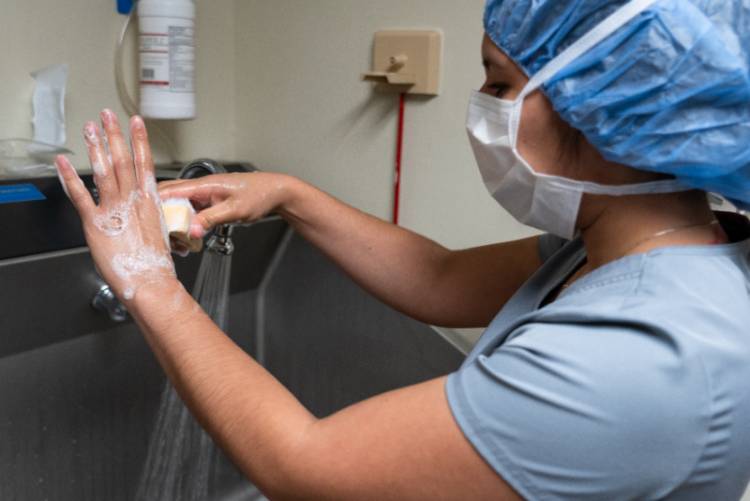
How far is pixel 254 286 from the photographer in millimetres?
1233

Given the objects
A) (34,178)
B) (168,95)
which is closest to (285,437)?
(34,178)

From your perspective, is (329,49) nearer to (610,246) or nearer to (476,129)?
(476,129)

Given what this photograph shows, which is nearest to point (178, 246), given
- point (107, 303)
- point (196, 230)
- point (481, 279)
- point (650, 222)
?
point (196, 230)

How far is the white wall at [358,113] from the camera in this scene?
3.44 ft

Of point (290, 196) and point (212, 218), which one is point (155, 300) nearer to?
point (212, 218)

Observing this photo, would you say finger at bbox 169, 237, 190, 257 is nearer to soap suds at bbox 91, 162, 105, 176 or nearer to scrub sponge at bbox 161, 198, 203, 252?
scrub sponge at bbox 161, 198, 203, 252

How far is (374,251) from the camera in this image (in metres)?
0.91

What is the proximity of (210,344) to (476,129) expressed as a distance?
0.96 feet

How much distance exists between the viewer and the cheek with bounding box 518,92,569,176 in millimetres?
601

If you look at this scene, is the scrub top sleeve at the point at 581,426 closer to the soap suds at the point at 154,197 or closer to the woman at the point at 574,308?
the woman at the point at 574,308

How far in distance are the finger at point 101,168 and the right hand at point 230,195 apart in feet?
0.33

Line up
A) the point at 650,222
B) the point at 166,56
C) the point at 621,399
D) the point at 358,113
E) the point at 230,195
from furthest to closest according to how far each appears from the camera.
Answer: the point at 358,113
the point at 166,56
the point at 230,195
the point at 650,222
the point at 621,399

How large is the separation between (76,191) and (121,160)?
0.05 m

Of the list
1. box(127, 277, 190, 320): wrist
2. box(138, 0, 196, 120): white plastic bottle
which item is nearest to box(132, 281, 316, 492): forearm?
Answer: box(127, 277, 190, 320): wrist
